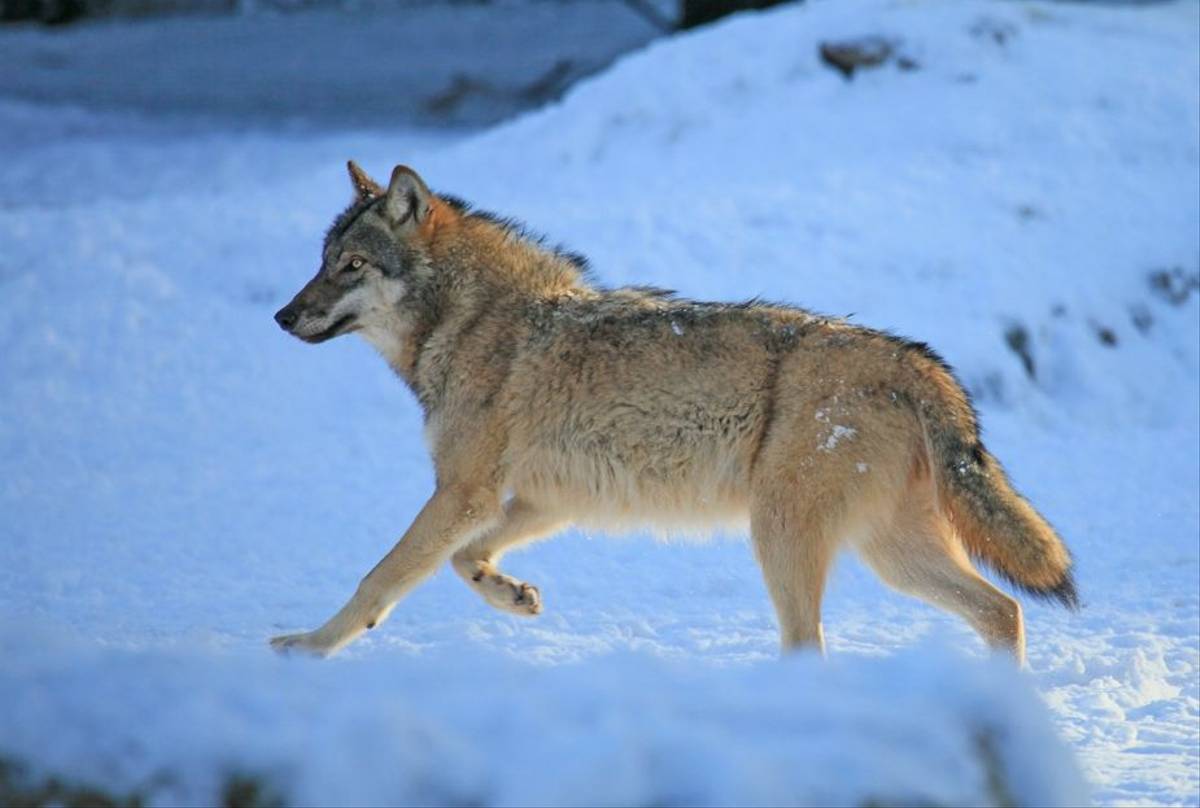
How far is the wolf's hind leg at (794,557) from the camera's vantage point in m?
5.50

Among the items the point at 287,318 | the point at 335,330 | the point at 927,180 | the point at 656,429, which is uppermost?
the point at 287,318

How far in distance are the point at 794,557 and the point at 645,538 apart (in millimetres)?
3271

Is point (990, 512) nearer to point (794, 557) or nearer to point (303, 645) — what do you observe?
point (794, 557)

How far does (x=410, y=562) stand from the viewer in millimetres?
5863

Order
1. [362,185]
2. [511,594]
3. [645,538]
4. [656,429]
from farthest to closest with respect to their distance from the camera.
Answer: [645,538] → [362,185] → [511,594] → [656,429]

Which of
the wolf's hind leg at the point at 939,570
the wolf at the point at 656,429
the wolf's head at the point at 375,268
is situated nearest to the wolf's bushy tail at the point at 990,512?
the wolf at the point at 656,429

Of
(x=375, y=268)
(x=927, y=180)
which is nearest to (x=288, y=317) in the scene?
Answer: (x=375, y=268)

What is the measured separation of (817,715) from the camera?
11.3ft

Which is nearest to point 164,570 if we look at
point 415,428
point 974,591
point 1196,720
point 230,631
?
point 230,631

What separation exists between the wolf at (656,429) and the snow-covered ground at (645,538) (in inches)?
18.6

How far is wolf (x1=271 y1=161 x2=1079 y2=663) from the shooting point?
18.2 feet

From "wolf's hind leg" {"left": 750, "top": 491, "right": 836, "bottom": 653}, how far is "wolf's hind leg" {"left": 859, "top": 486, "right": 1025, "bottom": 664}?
0.96 ft

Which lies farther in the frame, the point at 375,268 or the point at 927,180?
the point at 927,180

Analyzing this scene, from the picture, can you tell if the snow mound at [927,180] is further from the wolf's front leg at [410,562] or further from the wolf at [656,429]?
the wolf's front leg at [410,562]
